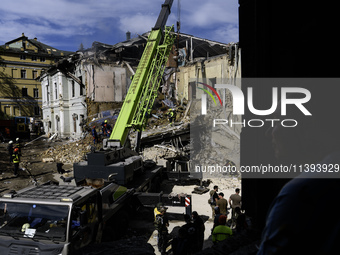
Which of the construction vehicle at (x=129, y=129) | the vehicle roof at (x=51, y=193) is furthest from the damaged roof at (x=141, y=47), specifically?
the vehicle roof at (x=51, y=193)

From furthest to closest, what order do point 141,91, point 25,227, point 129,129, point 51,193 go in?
point 141,91 < point 129,129 < point 51,193 < point 25,227

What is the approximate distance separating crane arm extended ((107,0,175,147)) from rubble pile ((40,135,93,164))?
8619 mm

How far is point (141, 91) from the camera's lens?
12875 mm

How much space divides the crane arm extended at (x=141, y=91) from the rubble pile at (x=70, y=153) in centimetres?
862

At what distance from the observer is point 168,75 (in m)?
30.0

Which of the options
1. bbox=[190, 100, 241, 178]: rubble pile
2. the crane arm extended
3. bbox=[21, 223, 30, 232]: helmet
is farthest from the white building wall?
bbox=[21, 223, 30, 232]: helmet

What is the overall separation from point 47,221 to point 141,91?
27.2ft

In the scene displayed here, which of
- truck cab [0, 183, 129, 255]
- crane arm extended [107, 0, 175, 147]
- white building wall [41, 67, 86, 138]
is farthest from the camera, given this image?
white building wall [41, 67, 86, 138]

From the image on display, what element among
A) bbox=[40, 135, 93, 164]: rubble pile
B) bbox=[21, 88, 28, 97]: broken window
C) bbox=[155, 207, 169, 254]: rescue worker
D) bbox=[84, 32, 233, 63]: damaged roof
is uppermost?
bbox=[84, 32, 233, 63]: damaged roof

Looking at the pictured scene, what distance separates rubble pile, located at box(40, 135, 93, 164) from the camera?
1932 cm

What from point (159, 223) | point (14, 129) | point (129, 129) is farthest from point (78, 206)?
point (14, 129)

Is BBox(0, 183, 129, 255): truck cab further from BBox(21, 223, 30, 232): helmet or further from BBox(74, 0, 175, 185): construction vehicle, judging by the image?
BBox(74, 0, 175, 185): construction vehicle

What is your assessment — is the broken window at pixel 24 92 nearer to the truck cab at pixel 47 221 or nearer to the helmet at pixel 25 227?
the truck cab at pixel 47 221

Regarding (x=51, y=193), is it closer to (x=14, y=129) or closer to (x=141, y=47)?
(x=141, y=47)
